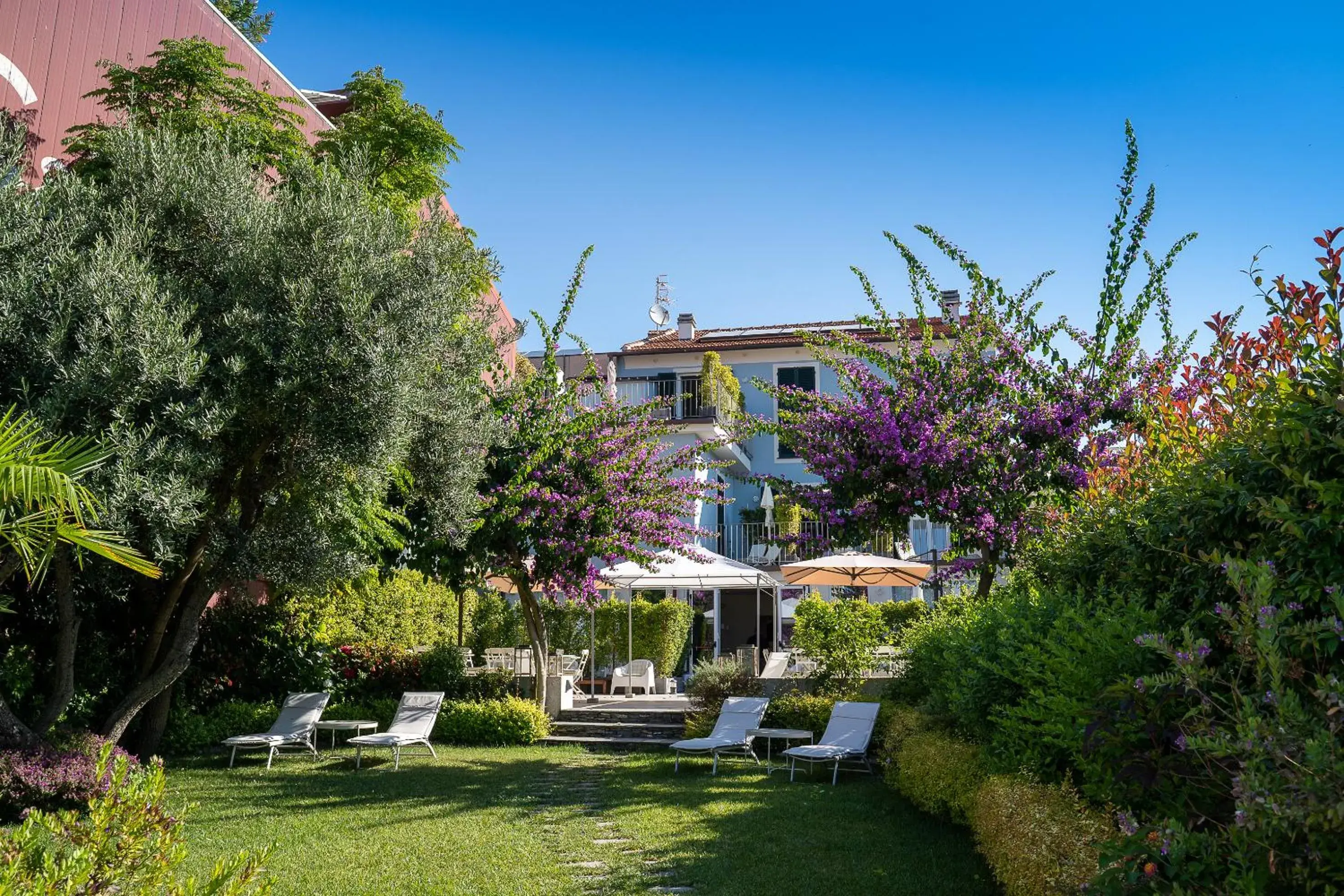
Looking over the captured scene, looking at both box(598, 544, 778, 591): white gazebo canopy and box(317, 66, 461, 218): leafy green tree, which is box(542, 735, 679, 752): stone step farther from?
box(317, 66, 461, 218): leafy green tree

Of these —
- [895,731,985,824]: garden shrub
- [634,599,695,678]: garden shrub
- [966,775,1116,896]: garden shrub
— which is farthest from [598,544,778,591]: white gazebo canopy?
[966,775,1116,896]: garden shrub

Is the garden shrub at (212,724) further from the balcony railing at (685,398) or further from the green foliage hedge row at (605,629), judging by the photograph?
the balcony railing at (685,398)

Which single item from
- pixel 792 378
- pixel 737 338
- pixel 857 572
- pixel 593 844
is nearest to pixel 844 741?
pixel 593 844

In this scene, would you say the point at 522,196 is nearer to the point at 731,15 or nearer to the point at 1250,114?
the point at 731,15

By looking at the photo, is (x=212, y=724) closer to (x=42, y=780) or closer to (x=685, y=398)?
(x=42, y=780)

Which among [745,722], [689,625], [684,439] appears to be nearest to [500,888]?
[745,722]

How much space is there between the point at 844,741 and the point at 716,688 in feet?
12.3

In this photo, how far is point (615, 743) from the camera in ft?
51.5

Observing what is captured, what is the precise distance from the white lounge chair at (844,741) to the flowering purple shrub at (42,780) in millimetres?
7190

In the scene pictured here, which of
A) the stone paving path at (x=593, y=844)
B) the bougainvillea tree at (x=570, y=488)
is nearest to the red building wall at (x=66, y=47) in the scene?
the bougainvillea tree at (x=570, y=488)

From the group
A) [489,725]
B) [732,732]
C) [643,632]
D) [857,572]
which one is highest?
[857,572]

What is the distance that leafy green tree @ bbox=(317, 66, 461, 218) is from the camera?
13055 millimetres

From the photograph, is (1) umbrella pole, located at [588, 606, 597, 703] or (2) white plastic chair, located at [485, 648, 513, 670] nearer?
(1) umbrella pole, located at [588, 606, 597, 703]

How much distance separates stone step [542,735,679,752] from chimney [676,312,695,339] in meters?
20.9
